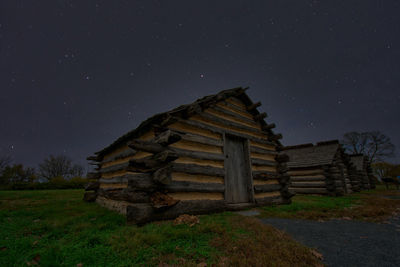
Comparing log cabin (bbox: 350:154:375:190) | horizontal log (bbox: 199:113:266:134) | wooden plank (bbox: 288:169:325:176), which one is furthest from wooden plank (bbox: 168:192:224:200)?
log cabin (bbox: 350:154:375:190)

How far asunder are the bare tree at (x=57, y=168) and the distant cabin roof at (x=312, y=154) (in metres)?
48.4

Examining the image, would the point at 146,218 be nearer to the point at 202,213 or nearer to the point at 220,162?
the point at 202,213

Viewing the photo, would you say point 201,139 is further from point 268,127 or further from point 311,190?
point 311,190

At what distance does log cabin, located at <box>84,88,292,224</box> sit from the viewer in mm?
4328

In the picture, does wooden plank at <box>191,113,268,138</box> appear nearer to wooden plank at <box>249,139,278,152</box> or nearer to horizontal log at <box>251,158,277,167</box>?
wooden plank at <box>249,139,278,152</box>

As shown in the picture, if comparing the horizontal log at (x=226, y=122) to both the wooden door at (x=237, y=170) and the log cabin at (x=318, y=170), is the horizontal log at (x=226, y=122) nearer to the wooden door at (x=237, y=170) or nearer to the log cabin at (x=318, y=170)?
the wooden door at (x=237, y=170)

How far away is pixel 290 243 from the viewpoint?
9.38ft

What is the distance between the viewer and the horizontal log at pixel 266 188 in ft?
24.6

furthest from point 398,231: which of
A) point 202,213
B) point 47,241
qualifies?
point 47,241

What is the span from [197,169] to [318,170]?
12.9m

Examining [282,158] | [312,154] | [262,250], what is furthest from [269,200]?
[312,154]

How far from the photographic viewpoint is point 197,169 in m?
5.59

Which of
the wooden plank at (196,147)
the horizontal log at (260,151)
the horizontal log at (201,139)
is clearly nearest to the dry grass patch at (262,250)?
the wooden plank at (196,147)

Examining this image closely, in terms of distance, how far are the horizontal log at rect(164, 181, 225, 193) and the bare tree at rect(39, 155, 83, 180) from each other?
48.4 metres
